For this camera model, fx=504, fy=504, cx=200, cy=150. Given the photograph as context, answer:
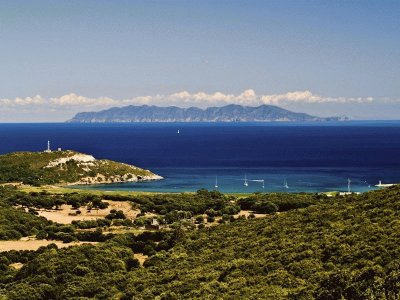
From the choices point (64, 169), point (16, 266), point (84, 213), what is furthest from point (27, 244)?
point (64, 169)

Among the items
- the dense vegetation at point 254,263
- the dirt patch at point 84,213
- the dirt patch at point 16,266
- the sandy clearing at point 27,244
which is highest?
the dense vegetation at point 254,263

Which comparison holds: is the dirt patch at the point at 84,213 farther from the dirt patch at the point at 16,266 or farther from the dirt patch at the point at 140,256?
the dirt patch at the point at 16,266

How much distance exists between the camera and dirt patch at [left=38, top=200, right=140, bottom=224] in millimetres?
76500

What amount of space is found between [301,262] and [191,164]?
498 feet

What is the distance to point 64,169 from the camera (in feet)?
461

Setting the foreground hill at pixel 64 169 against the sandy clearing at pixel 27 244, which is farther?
the foreground hill at pixel 64 169

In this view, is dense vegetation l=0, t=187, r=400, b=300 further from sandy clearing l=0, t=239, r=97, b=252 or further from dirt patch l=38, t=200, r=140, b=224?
dirt patch l=38, t=200, r=140, b=224

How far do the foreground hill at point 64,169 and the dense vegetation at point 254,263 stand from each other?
88.2 m

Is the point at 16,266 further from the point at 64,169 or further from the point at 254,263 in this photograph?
the point at 64,169

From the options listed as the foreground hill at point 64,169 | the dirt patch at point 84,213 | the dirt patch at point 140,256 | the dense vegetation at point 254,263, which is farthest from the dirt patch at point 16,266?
the foreground hill at point 64,169

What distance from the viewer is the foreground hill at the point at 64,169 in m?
134

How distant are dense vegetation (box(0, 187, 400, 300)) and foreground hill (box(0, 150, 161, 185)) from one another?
88212 millimetres

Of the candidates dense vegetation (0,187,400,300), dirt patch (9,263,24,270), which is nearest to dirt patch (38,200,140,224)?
dense vegetation (0,187,400,300)

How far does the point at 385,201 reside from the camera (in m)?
40.6
